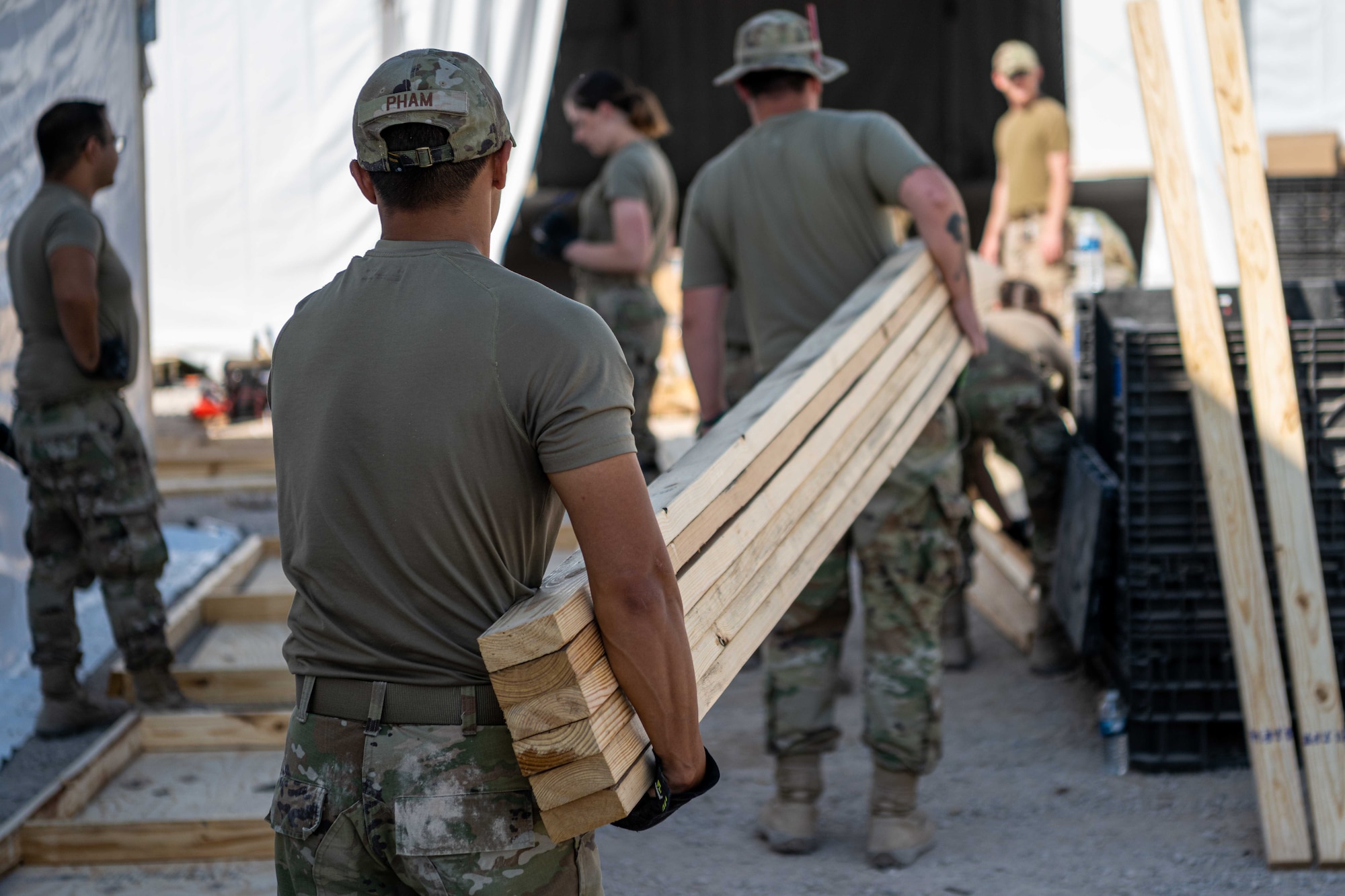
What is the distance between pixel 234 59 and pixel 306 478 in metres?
5.43

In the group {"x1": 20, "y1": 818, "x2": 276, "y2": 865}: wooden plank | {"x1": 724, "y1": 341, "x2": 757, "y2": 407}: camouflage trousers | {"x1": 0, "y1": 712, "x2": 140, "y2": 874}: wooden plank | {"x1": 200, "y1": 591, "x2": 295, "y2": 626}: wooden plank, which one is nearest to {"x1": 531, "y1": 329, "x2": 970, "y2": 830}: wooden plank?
{"x1": 724, "y1": 341, "x2": 757, "y2": 407}: camouflage trousers

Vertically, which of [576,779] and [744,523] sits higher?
[744,523]

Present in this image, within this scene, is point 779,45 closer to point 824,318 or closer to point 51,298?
point 824,318

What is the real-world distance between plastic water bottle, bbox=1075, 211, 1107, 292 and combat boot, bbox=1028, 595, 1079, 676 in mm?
2808

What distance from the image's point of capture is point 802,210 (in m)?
3.33

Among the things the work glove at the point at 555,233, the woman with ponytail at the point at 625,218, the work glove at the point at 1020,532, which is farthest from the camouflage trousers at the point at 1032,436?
the work glove at the point at 555,233

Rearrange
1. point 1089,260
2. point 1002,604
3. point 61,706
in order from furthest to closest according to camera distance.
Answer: point 1089,260, point 1002,604, point 61,706

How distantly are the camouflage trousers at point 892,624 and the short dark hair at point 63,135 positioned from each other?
247 centimetres

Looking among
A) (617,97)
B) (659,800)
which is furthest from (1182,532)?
(617,97)

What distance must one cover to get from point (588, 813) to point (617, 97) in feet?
13.4

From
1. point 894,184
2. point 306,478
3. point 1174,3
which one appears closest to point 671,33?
point 1174,3

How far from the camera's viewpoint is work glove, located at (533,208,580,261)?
18.1 ft

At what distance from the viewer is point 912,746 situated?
10.2 feet

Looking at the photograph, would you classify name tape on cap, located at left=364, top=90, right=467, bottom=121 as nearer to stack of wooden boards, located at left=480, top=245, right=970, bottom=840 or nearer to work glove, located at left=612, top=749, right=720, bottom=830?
stack of wooden boards, located at left=480, top=245, right=970, bottom=840
